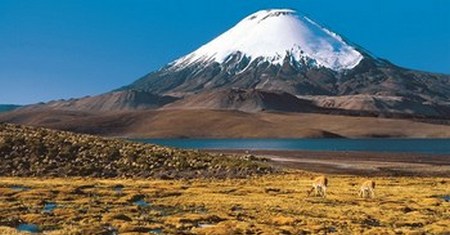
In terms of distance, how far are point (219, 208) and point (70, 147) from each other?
1845 inches

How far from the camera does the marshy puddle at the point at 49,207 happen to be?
40378mm

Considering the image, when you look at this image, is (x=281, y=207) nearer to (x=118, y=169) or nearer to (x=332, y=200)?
(x=332, y=200)

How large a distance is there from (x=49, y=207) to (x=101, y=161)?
1550 inches

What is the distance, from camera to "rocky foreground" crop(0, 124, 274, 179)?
7769cm

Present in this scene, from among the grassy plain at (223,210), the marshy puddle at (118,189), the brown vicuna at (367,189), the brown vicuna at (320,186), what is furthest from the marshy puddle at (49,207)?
the brown vicuna at (367,189)

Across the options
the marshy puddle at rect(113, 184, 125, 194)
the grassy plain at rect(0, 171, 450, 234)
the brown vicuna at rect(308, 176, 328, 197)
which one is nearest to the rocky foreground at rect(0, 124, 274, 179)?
the marshy puddle at rect(113, 184, 125, 194)

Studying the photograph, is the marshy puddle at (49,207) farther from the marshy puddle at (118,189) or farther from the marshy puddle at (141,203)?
the marshy puddle at (118,189)

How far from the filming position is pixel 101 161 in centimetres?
8181

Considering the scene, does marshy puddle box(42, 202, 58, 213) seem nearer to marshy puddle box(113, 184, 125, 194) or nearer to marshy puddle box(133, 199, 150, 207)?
marshy puddle box(133, 199, 150, 207)

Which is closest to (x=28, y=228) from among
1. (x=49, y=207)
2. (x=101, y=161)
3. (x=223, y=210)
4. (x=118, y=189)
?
(x=49, y=207)

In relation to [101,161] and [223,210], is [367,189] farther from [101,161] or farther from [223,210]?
[101,161]

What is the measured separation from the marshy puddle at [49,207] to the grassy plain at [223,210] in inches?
14.9

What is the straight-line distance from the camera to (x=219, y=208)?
4281 centimetres

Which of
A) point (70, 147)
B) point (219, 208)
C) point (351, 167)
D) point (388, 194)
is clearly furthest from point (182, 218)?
point (351, 167)
